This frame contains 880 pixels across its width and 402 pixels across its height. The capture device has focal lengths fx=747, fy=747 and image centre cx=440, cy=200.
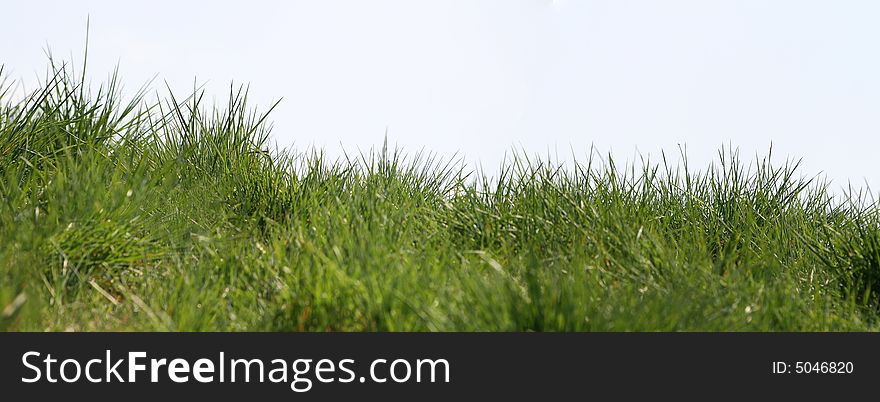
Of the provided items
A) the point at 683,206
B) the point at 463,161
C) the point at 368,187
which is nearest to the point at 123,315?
the point at 368,187

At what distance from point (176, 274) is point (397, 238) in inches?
29.1

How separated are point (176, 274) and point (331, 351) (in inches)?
29.3

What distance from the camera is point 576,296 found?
6.58 feet

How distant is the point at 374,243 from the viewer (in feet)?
7.74

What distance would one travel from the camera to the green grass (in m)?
2.06

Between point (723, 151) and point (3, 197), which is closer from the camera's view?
point (3, 197)

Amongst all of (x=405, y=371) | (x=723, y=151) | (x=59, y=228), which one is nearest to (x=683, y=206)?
(x=723, y=151)

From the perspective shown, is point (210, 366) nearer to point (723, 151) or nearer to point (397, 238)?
point (397, 238)

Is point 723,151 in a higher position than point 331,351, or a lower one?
higher

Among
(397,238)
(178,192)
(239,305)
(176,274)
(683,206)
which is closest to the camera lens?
(239,305)

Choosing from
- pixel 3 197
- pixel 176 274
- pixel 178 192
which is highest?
pixel 178 192

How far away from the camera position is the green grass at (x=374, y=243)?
2062 millimetres

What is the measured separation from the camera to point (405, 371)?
1922mm

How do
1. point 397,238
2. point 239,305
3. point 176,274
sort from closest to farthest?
point 239,305
point 176,274
point 397,238
